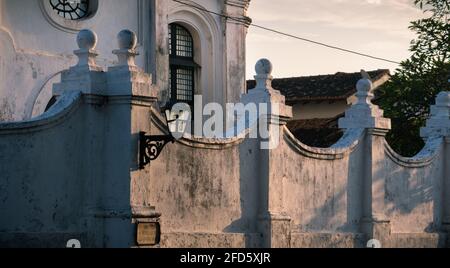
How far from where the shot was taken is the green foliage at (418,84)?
24203mm

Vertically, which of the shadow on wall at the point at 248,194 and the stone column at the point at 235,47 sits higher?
the stone column at the point at 235,47

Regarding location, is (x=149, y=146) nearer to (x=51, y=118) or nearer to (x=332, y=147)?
(x=51, y=118)

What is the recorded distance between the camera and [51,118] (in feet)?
42.9

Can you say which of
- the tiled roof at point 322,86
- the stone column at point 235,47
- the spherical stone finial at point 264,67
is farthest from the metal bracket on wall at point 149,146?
the tiled roof at point 322,86

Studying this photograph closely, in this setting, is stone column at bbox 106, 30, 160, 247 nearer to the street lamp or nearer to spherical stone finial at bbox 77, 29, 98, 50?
the street lamp

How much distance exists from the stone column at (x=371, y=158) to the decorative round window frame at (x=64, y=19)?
4825 mm

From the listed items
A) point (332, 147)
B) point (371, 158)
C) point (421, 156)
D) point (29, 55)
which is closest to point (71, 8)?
point (29, 55)

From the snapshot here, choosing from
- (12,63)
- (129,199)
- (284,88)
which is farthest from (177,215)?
(284,88)

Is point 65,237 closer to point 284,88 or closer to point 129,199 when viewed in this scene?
point 129,199

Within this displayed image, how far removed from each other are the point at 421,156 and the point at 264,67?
17.2 feet

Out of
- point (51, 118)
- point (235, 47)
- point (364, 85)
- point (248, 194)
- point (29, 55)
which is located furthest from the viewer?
point (235, 47)

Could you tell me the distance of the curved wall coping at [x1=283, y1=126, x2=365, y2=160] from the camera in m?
16.7

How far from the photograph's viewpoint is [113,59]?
66.8 feet

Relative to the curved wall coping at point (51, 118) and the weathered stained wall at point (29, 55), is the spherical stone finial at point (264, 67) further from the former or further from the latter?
the weathered stained wall at point (29, 55)
